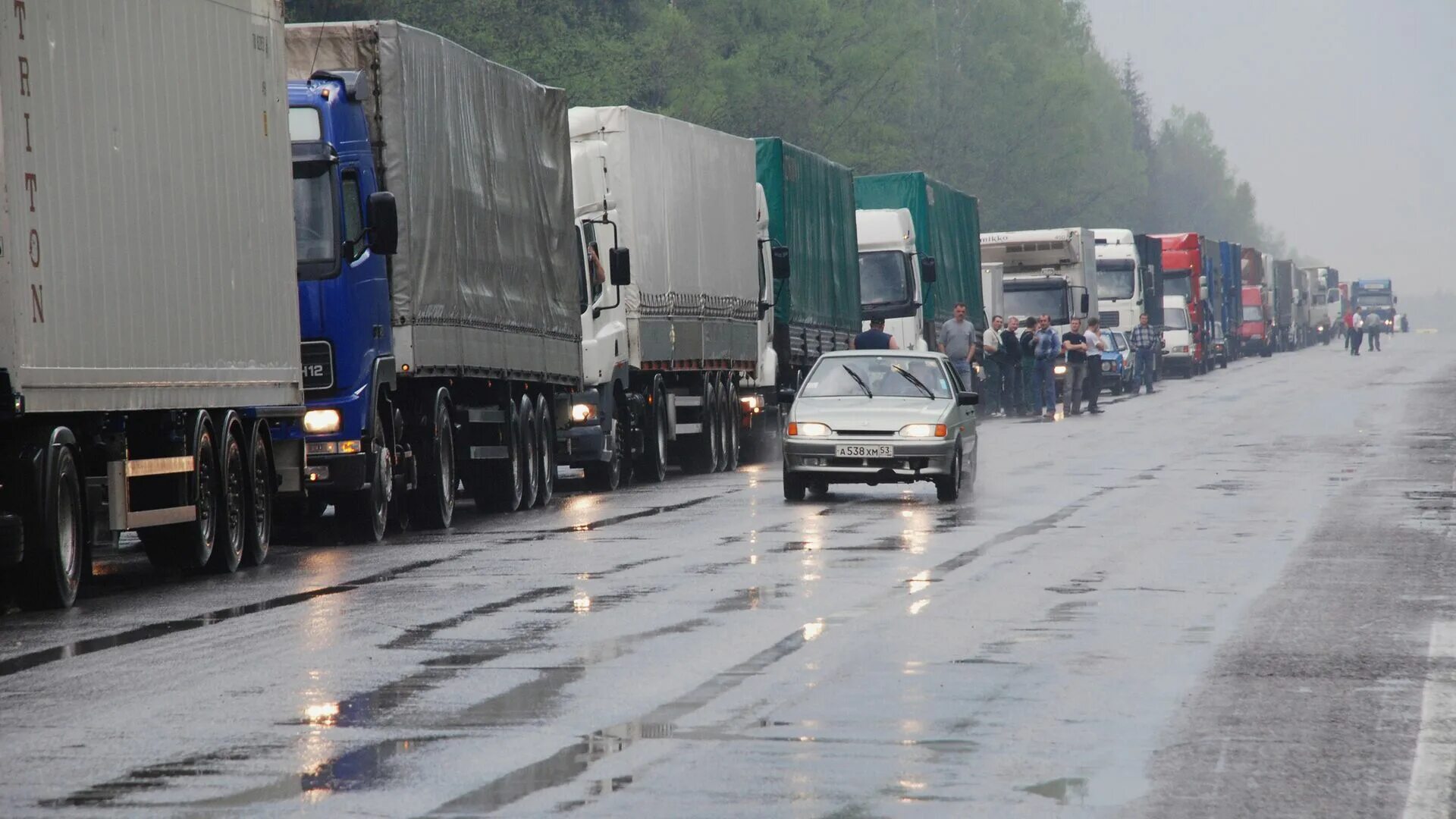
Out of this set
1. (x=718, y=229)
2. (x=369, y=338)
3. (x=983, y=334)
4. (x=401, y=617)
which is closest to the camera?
(x=401, y=617)

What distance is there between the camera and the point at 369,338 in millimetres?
19219

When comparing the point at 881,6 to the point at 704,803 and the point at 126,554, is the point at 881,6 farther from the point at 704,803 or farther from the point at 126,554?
the point at 704,803

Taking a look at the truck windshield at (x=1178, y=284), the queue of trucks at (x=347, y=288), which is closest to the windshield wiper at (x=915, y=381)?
the queue of trucks at (x=347, y=288)

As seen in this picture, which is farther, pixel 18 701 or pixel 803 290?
pixel 803 290

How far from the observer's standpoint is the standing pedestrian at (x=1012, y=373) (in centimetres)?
Result: 4878

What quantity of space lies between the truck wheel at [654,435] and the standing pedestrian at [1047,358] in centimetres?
1890

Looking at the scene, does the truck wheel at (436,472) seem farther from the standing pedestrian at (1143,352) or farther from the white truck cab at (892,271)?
the standing pedestrian at (1143,352)

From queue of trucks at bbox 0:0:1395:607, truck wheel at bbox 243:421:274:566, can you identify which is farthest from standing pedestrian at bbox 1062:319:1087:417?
truck wheel at bbox 243:421:274:566

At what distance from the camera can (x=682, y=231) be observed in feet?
94.7

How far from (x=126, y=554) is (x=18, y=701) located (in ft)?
31.5

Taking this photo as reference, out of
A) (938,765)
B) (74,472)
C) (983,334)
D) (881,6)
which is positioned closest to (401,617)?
(74,472)

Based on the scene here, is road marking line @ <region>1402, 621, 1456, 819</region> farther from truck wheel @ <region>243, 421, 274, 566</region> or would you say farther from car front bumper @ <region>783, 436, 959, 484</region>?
car front bumper @ <region>783, 436, 959, 484</region>

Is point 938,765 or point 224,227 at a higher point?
point 224,227

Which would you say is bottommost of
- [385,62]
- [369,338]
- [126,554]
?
A: [126,554]
